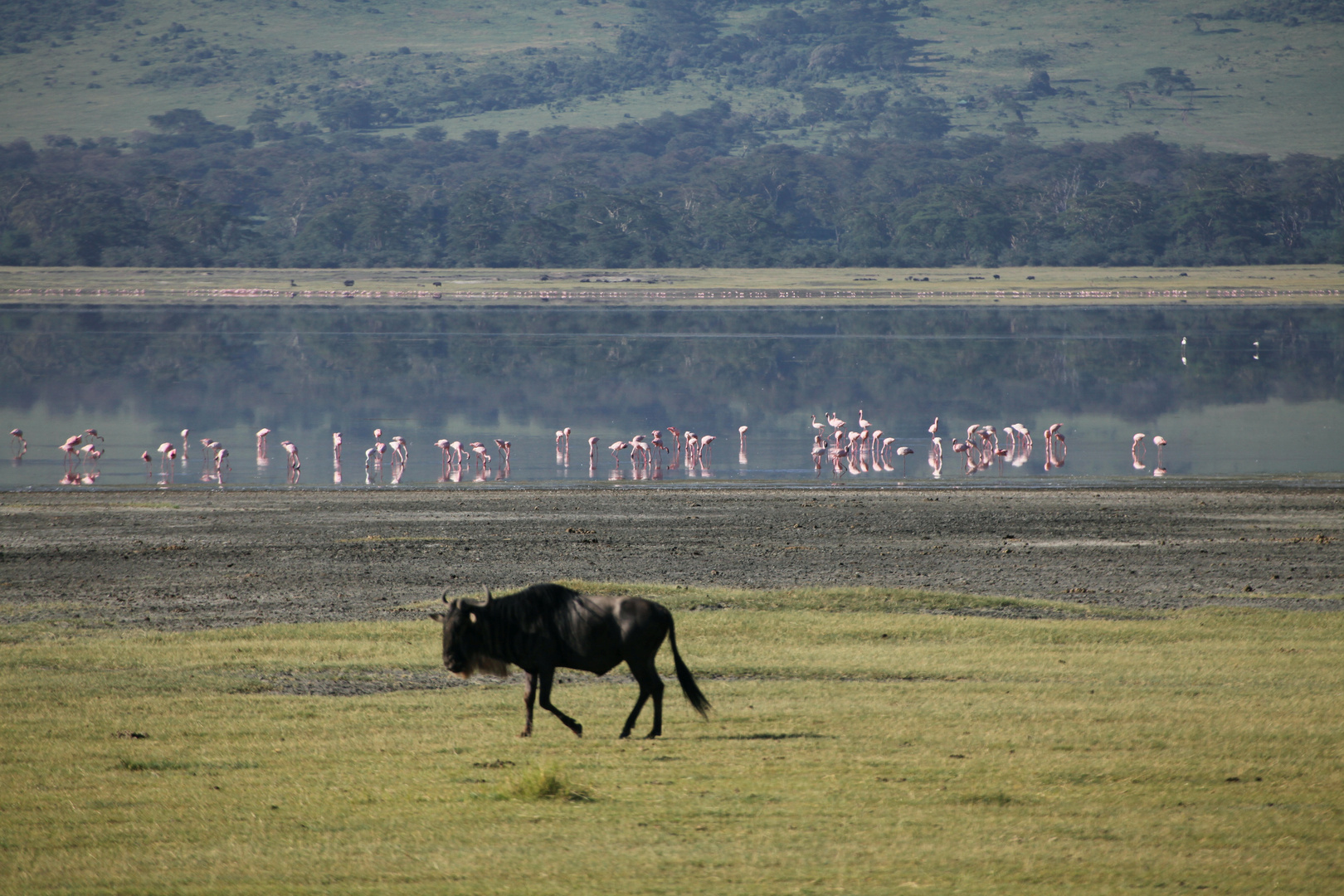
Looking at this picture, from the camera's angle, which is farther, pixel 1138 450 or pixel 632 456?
pixel 1138 450

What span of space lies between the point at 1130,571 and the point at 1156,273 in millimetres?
125286

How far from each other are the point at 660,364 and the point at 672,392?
950cm

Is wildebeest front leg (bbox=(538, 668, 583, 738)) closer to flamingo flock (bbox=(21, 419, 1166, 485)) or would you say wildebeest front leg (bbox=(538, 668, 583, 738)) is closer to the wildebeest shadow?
the wildebeest shadow

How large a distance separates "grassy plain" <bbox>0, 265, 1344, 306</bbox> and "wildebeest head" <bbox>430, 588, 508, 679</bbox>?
101160 mm

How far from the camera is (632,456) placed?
112 ft

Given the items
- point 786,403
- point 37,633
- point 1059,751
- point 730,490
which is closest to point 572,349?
point 786,403

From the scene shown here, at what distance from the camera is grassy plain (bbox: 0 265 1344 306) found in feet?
370

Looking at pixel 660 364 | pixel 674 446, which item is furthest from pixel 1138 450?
pixel 660 364

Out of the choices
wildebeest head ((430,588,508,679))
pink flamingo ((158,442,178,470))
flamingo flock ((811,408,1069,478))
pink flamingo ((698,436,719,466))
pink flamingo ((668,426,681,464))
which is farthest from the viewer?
pink flamingo ((668,426,681,464))

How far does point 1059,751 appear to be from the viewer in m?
8.38

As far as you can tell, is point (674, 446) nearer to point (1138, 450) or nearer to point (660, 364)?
point (1138, 450)

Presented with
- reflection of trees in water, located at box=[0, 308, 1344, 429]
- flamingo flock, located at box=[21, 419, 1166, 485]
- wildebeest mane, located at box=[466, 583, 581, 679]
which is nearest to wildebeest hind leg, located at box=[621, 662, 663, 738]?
wildebeest mane, located at box=[466, 583, 581, 679]

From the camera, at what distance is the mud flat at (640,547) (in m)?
15.1

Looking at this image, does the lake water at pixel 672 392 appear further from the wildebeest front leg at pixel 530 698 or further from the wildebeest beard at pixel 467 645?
the wildebeest beard at pixel 467 645
